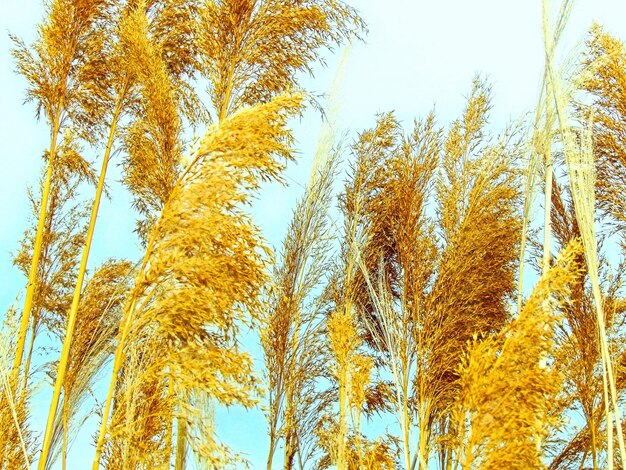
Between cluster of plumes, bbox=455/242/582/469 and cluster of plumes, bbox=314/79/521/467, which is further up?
cluster of plumes, bbox=314/79/521/467

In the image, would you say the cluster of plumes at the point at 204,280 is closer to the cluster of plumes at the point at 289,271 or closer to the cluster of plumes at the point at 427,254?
the cluster of plumes at the point at 289,271

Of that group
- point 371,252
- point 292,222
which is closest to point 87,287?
point 292,222

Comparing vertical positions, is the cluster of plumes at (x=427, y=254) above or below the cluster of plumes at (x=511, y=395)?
above

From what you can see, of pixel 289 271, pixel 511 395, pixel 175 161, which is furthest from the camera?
pixel 289 271

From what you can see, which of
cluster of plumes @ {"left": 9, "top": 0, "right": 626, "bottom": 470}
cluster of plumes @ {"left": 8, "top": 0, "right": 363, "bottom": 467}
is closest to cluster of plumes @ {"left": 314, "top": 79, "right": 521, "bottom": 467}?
cluster of plumes @ {"left": 9, "top": 0, "right": 626, "bottom": 470}

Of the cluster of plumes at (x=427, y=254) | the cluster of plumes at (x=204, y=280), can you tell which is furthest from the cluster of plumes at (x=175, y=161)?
the cluster of plumes at (x=427, y=254)

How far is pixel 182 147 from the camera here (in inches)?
187

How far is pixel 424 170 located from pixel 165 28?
291cm

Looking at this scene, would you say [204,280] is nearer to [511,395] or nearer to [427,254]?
[511,395]

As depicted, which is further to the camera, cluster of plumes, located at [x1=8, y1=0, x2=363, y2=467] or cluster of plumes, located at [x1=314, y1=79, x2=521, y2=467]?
cluster of plumes, located at [x1=314, y1=79, x2=521, y2=467]

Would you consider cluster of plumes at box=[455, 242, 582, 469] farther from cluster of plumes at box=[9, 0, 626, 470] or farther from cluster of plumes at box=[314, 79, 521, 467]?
cluster of plumes at box=[314, 79, 521, 467]

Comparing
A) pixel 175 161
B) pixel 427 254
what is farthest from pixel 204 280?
pixel 427 254

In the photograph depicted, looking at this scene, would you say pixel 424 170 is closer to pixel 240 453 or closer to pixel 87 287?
pixel 87 287

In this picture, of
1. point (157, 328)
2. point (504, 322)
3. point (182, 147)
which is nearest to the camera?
point (157, 328)
